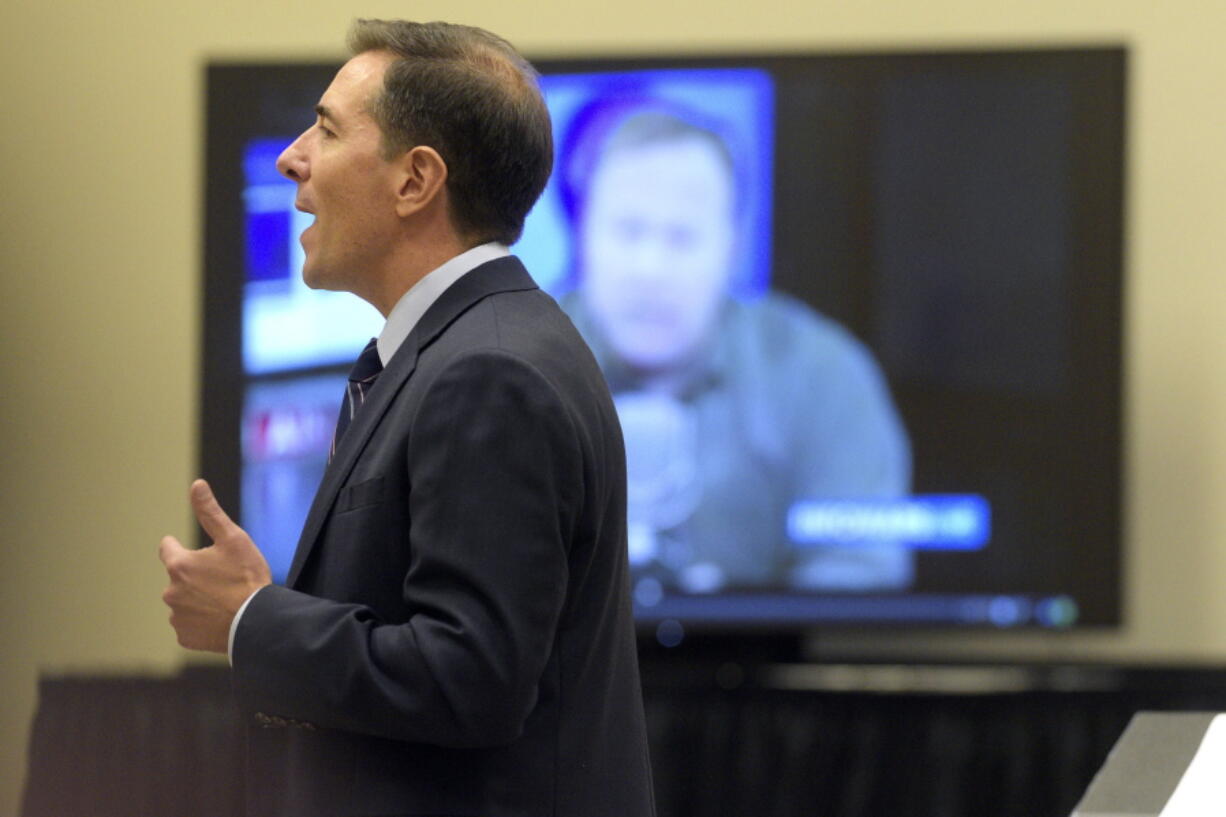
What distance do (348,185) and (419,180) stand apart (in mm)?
69

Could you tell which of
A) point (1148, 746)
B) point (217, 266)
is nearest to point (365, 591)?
point (1148, 746)

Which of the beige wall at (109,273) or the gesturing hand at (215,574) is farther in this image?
the beige wall at (109,273)

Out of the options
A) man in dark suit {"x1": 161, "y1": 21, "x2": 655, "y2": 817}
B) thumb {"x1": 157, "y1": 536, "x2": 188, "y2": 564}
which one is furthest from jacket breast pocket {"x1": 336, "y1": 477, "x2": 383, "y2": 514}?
thumb {"x1": 157, "y1": 536, "x2": 188, "y2": 564}

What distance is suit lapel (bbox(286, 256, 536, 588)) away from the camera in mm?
1445

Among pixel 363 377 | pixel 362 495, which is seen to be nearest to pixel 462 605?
pixel 362 495

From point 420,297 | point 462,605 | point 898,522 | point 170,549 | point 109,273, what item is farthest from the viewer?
point 109,273

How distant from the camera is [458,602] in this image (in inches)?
52.0

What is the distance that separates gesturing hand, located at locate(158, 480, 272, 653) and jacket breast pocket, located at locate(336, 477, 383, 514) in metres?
0.08

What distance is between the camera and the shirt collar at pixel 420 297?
1543 millimetres

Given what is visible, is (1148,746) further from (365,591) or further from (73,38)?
(73,38)

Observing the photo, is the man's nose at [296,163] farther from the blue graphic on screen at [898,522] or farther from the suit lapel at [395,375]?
the blue graphic on screen at [898,522]

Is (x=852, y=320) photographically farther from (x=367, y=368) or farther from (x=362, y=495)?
(x=362, y=495)

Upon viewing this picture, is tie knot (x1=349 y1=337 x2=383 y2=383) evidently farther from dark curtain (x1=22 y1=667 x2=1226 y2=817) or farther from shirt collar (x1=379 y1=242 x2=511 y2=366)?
dark curtain (x1=22 y1=667 x2=1226 y2=817)

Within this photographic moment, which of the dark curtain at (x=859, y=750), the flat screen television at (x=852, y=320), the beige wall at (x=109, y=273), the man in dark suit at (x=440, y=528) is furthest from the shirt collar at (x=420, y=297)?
the beige wall at (x=109, y=273)
